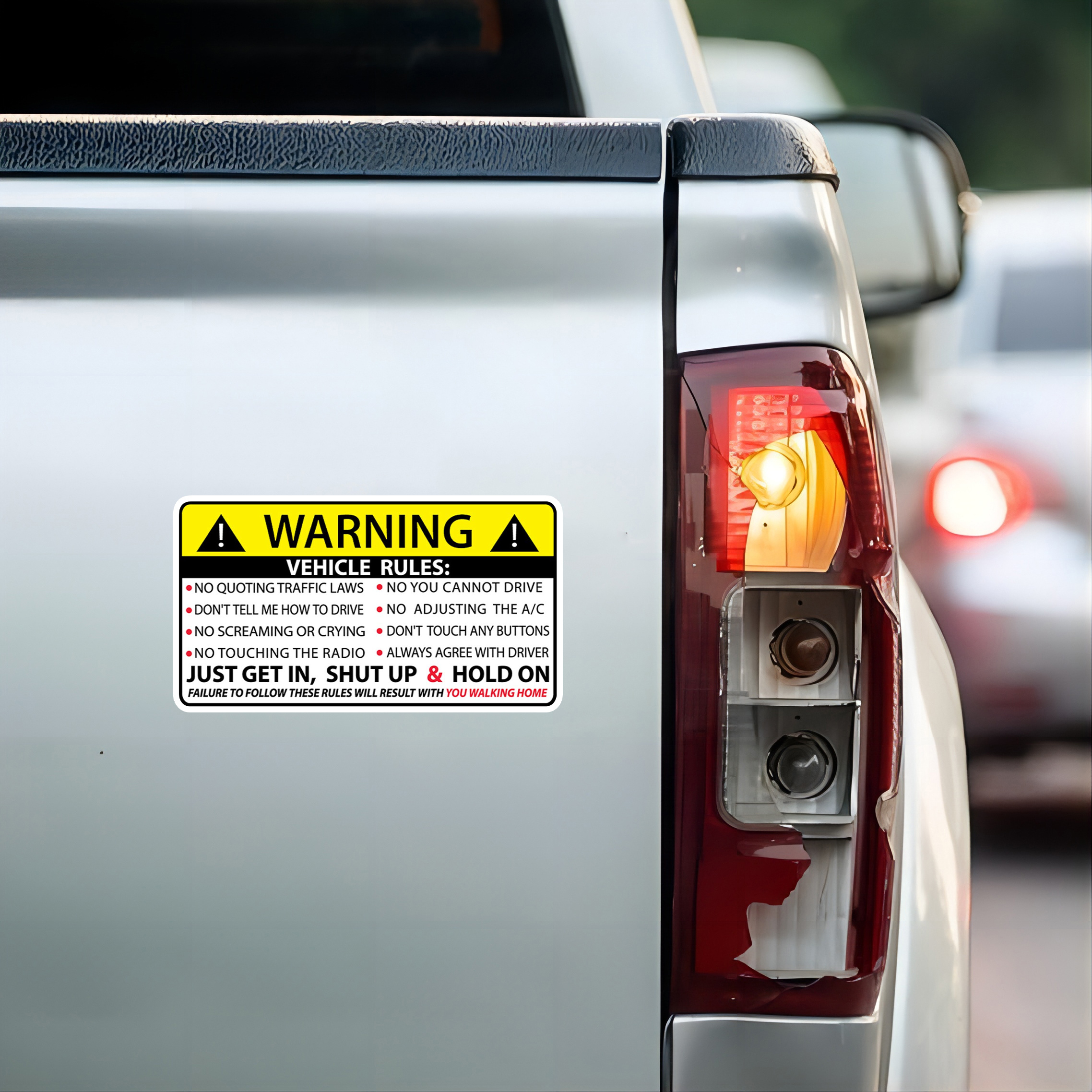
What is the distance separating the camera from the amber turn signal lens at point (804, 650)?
1059mm

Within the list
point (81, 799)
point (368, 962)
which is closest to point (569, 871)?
→ point (368, 962)

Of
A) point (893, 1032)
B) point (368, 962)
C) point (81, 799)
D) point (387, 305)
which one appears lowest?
point (893, 1032)

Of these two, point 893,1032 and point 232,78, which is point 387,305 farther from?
point 232,78

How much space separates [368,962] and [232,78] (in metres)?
1.63

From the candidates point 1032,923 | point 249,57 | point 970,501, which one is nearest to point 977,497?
point 970,501

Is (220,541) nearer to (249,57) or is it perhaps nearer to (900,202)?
(249,57)

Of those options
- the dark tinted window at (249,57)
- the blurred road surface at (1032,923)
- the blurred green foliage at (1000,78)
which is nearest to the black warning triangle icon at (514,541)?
the dark tinted window at (249,57)

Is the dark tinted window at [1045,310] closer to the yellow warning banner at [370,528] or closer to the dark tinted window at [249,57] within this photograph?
the dark tinted window at [249,57]

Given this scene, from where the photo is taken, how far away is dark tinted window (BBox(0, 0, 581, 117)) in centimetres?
195

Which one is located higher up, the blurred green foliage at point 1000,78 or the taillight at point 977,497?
the blurred green foliage at point 1000,78

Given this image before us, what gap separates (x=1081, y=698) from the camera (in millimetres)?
3271

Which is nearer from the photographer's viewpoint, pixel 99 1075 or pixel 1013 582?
pixel 99 1075

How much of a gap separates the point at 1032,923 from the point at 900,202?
1.71 m

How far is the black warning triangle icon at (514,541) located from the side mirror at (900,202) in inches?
54.8
